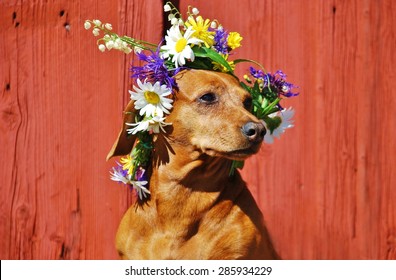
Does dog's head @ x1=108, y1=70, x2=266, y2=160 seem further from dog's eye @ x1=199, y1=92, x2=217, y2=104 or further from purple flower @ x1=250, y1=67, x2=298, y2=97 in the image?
purple flower @ x1=250, y1=67, x2=298, y2=97

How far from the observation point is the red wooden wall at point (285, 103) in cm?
376

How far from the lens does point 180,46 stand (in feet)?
9.53

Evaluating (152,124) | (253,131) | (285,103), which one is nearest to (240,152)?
(253,131)

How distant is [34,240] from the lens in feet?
13.2

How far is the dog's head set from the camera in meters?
2.76

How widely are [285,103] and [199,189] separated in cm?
107

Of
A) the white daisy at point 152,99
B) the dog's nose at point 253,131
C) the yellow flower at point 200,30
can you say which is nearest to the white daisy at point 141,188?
the white daisy at point 152,99

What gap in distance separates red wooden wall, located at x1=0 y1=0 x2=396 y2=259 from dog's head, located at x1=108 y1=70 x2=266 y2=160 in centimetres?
87

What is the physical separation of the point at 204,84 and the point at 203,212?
0.52m

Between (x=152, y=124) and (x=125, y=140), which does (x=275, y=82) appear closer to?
(x=152, y=124)

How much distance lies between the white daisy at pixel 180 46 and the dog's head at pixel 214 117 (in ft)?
0.29

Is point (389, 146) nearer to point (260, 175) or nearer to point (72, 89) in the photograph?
point (260, 175)

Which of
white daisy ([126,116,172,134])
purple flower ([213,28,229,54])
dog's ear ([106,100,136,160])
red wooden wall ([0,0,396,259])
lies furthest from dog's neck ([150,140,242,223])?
red wooden wall ([0,0,396,259])
